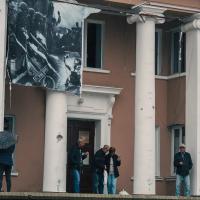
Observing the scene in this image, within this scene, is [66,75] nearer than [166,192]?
Yes

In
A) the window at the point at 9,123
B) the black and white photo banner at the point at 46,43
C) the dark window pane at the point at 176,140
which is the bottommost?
the dark window pane at the point at 176,140

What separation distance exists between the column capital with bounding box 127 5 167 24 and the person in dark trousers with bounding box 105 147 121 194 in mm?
4369

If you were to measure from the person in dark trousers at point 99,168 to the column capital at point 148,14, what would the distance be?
4.33 metres

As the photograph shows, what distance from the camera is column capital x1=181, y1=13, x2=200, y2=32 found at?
26342mm

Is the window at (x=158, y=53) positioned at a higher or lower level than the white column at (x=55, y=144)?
higher

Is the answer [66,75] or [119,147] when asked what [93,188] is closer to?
[119,147]

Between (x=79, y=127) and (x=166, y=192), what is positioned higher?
(x=79, y=127)

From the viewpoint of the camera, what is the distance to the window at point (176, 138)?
2875cm

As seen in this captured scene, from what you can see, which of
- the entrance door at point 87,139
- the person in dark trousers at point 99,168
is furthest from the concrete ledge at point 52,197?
the entrance door at point 87,139

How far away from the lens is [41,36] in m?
23.5

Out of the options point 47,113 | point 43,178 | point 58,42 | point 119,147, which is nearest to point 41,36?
point 58,42

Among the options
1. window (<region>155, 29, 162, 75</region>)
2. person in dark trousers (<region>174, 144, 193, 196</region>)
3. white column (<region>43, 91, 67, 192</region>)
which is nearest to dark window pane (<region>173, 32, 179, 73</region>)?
window (<region>155, 29, 162, 75</region>)

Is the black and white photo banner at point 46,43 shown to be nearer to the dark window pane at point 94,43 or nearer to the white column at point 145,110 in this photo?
the white column at point 145,110

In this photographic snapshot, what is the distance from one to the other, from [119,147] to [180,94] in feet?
10.1
